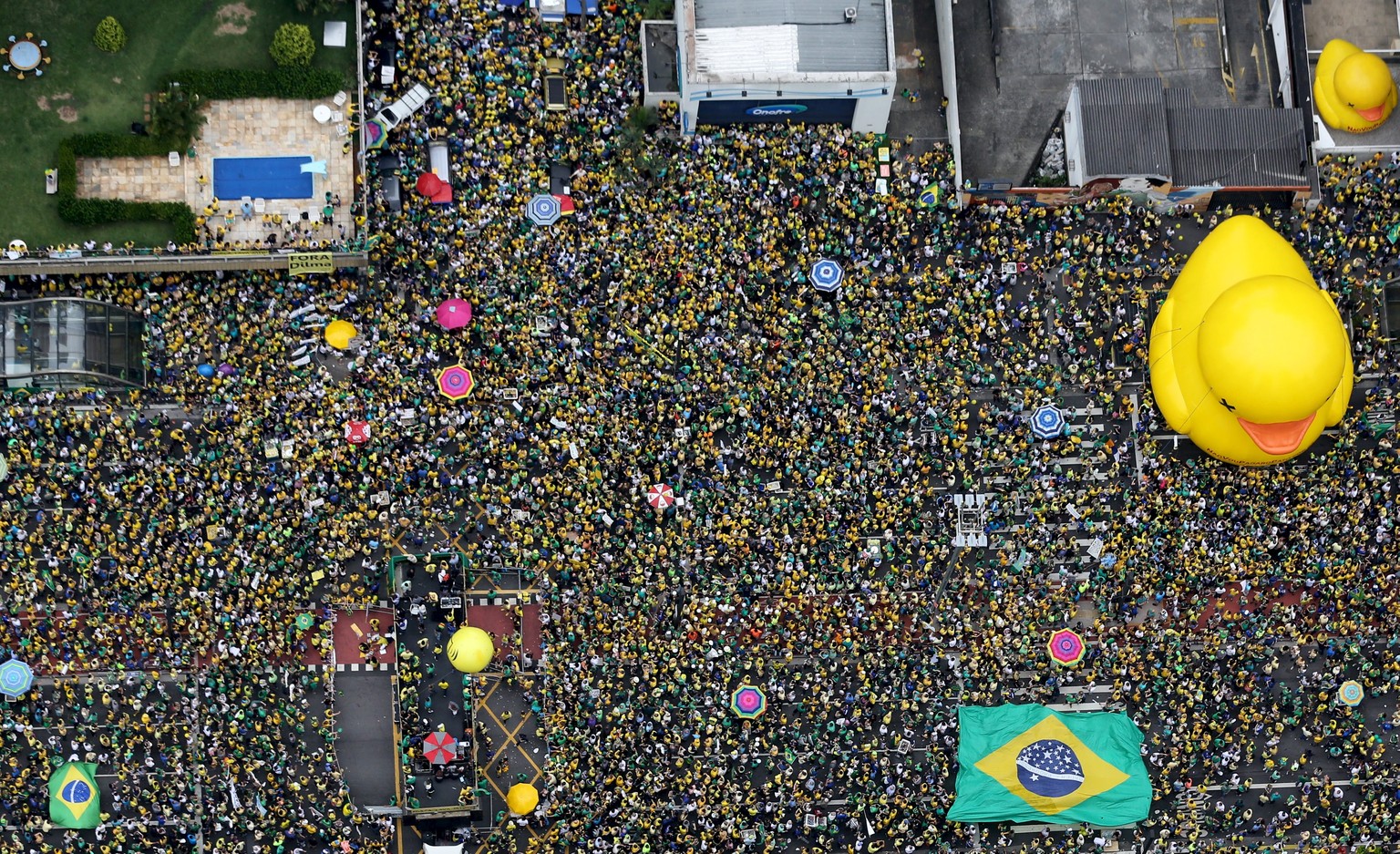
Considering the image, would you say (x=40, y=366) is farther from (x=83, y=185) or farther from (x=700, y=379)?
(x=700, y=379)

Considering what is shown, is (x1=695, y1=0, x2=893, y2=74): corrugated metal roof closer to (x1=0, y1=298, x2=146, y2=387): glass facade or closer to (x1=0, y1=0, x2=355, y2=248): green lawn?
(x1=0, y1=0, x2=355, y2=248): green lawn

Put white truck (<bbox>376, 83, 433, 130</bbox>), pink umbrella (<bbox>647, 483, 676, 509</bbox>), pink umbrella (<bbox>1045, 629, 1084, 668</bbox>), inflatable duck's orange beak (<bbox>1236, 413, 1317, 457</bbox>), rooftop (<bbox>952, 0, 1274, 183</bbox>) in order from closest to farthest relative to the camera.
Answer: inflatable duck's orange beak (<bbox>1236, 413, 1317, 457</bbox>) < pink umbrella (<bbox>1045, 629, 1084, 668</bbox>) < pink umbrella (<bbox>647, 483, 676, 509</bbox>) < white truck (<bbox>376, 83, 433, 130</bbox>) < rooftop (<bbox>952, 0, 1274, 183</bbox>)

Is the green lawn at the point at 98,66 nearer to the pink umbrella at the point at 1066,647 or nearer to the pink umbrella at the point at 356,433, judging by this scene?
the pink umbrella at the point at 356,433

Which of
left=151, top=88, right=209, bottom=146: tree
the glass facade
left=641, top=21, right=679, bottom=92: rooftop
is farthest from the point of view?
left=641, top=21, right=679, bottom=92: rooftop

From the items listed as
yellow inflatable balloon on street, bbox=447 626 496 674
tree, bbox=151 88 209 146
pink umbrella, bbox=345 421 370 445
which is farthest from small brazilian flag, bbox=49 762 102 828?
tree, bbox=151 88 209 146

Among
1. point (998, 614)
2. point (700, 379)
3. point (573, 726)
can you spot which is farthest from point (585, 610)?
point (998, 614)

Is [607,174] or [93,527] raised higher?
[607,174]
